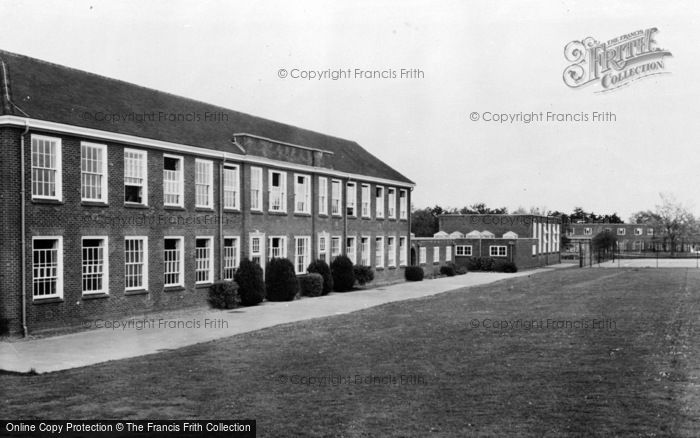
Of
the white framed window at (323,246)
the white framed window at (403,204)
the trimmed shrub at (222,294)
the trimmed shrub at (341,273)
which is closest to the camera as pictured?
the trimmed shrub at (222,294)

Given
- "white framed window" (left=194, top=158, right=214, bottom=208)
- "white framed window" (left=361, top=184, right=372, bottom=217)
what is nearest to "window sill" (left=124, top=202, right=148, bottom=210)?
"white framed window" (left=194, top=158, right=214, bottom=208)

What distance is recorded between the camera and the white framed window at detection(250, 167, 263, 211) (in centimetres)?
2935

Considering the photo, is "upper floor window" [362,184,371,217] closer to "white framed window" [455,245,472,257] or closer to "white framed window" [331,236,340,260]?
"white framed window" [331,236,340,260]

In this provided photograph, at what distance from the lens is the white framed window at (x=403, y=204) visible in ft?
148

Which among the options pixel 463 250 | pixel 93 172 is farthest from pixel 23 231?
pixel 463 250

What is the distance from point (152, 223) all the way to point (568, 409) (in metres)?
18.2

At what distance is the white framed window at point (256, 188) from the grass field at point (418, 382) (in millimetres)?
11269

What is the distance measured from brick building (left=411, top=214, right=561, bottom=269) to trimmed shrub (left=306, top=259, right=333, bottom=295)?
20.3 metres

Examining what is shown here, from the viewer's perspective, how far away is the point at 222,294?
25.7 metres

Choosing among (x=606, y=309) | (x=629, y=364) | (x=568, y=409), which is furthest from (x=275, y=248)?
(x=568, y=409)

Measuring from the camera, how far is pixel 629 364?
11.7 m

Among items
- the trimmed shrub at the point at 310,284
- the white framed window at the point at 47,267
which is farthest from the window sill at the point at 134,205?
the trimmed shrub at the point at 310,284

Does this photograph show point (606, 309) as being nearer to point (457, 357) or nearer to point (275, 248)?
point (457, 357)

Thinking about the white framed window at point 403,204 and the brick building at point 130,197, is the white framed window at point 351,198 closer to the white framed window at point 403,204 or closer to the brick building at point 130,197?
the brick building at point 130,197
